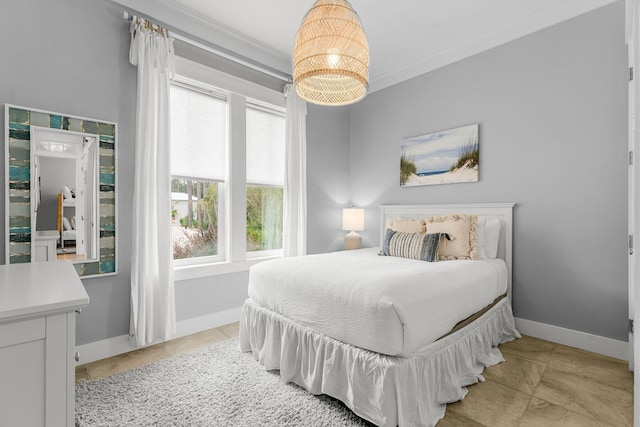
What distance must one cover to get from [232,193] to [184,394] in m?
1.83

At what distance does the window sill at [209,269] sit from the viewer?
2.83 meters

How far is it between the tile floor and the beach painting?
1687 millimetres

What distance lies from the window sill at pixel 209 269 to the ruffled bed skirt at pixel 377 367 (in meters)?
0.79

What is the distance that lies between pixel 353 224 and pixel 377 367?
2.58 metres

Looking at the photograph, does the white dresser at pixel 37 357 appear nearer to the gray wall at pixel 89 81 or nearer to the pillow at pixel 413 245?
the gray wall at pixel 89 81

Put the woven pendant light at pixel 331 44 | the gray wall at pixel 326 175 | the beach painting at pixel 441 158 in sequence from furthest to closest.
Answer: the gray wall at pixel 326 175 < the beach painting at pixel 441 158 < the woven pendant light at pixel 331 44

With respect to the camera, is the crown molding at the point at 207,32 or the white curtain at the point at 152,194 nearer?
the white curtain at the point at 152,194

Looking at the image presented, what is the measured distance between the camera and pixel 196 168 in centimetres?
299

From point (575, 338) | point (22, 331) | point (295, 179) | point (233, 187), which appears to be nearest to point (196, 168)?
point (233, 187)

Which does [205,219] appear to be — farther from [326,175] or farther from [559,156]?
[559,156]

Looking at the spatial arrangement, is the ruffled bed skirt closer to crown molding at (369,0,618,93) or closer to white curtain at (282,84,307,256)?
white curtain at (282,84,307,256)

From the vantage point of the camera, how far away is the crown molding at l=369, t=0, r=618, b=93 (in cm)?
259

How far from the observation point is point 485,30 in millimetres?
3006

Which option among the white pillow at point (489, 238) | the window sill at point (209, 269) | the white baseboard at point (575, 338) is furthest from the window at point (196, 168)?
the white baseboard at point (575, 338)
